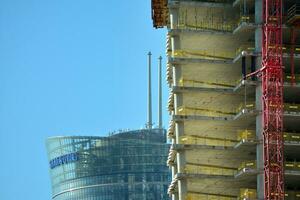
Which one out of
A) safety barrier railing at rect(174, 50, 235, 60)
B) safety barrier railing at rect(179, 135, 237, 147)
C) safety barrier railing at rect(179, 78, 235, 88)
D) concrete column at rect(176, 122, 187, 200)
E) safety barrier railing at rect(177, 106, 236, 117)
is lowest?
concrete column at rect(176, 122, 187, 200)

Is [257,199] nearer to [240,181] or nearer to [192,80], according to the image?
[240,181]

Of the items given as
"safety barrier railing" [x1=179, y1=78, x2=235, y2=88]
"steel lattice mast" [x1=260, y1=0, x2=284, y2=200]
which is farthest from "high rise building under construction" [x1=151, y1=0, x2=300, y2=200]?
"steel lattice mast" [x1=260, y1=0, x2=284, y2=200]

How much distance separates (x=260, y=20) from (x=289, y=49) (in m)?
5.42

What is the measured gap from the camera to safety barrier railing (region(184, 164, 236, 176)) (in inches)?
5482

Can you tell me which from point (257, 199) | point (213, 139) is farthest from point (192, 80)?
point (257, 199)

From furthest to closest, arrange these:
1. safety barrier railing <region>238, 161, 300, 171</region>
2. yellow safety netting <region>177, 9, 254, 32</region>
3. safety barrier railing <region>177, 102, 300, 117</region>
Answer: yellow safety netting <region>177, 9, 254, 32</region> < safety barrier railing <region>177, 102, 300, 117</region> < safety barrier railing <region>238, 161, 300, 171</region>

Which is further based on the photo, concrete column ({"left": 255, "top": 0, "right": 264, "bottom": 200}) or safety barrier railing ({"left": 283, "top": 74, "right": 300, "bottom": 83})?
safety barrier railing ({"left": 283, "top": 74, "right": 300, "bottom": 83})

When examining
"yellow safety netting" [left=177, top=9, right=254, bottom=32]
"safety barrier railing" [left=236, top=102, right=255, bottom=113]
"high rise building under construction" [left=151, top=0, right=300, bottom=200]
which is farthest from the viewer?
"yellow safety netting" [left=177, top=9, right=254, bottom=32]

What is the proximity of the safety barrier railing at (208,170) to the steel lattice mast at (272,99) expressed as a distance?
7180 millimetres

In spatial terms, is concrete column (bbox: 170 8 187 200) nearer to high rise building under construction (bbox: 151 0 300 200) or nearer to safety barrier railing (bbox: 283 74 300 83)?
high rise building under construction (bbox: 151 0 300 200)

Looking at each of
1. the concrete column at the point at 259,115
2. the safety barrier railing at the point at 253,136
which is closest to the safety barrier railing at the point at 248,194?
the concrete column at the point at 259,115

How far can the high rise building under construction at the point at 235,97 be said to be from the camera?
135250 mm

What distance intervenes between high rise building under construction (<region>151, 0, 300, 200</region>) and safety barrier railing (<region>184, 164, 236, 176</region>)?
118mm

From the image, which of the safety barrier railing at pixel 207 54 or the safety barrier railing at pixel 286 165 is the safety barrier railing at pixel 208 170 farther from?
the safety barrier railing at pixel 207 54
